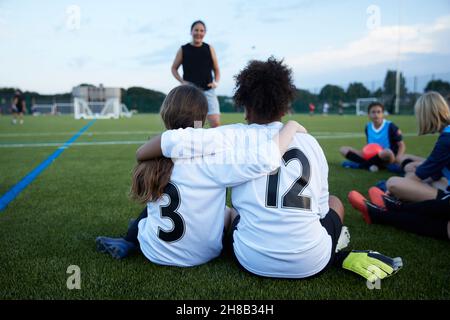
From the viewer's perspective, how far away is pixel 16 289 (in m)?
2.03

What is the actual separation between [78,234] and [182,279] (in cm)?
129

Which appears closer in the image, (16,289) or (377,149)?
(16,289)

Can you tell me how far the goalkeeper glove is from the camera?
2064 mm

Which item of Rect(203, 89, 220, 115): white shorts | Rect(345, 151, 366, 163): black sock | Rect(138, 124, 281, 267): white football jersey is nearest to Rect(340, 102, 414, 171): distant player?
Rect(345, 151, 366, 163): black sock

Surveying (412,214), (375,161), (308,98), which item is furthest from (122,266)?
(308,98)

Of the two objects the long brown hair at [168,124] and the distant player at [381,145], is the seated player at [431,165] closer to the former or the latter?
the long brown hair at [168,124]

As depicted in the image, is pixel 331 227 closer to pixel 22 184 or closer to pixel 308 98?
pixel 22 184

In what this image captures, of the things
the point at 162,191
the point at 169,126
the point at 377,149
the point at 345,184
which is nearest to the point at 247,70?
the point at 169,126

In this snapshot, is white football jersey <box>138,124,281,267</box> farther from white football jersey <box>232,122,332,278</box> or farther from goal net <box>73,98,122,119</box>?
goal net <box>73,98,122,119</box>

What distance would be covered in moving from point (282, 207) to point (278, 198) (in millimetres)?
54

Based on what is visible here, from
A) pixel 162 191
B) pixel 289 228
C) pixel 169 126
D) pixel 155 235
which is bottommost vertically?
pixel 155 235

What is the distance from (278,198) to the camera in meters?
1.91

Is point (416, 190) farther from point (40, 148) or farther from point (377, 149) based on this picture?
point (40, 148)

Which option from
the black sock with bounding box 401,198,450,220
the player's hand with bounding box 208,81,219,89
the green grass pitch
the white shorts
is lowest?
the green grass pitch
